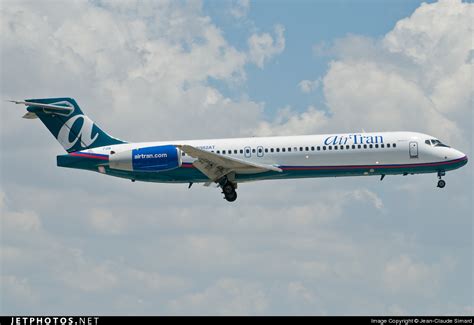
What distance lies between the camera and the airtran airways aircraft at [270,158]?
209 feet

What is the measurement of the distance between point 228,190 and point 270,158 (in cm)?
365

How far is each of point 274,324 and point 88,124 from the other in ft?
107

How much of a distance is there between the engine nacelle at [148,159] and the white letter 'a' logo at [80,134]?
3.39 m

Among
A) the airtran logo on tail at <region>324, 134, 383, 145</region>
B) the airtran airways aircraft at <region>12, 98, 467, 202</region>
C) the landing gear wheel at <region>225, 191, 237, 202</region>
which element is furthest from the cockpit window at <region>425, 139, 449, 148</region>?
the landing gear wheel at <region>225, 191, 237, 202</region>

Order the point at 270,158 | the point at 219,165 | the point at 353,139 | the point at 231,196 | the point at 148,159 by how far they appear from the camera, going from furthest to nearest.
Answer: the point at 231,196
the point at 148,159
the point at 270,158
the point at 353,139
the point at 219,165

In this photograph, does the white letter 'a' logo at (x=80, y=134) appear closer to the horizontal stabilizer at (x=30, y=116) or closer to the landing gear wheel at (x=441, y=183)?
the horizontal stabilizer at (x=30, y=116)

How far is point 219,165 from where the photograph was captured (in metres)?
63.9

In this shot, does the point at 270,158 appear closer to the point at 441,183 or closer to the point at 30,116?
the point at 441,183

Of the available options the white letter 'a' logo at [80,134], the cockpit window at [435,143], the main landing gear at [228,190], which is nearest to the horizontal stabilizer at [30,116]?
the white letter 'a' logo at [80,134]

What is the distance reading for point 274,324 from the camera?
3997 centimetres

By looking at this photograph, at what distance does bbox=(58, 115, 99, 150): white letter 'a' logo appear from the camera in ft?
225

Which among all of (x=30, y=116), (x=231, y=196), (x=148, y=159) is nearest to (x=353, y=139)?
(x=231, y=196)

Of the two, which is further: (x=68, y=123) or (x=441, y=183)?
(x=68, y=123)

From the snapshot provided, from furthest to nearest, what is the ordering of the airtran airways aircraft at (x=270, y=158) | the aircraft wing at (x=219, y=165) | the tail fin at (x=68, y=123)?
the tail fin at (x=68, y=123)
the airtran airways aircraft at (x=270, y=158)
the aircraft wing at (x=219, y=165)
